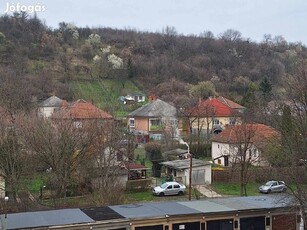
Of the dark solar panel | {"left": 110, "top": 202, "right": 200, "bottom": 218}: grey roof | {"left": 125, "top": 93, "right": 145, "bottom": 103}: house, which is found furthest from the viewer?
{"left": 125, "top": 93, "right": 145, "bottom": 103}: house

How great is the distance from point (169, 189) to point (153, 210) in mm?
11268

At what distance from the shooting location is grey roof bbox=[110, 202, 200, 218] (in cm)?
1572

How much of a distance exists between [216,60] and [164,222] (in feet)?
301

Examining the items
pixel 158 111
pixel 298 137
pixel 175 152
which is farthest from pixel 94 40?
pixel 298 137

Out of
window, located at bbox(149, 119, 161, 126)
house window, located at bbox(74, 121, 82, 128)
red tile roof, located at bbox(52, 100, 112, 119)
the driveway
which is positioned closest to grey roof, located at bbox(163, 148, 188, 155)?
red tile roof, located at bbox(52, 100, 112, 119)

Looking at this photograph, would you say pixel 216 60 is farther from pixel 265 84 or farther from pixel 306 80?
pixel 306 80

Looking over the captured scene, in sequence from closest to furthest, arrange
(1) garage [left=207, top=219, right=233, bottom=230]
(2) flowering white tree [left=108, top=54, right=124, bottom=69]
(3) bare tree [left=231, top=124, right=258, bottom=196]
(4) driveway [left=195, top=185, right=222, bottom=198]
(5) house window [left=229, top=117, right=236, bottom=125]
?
(1) garage [left=207, top=219, right=233, bottom=230] → (4) driveway [left=195, top=185, right=222, bottom=198] → (3) bare tree [left=231, top=124, right=258, bottom=196] → (5) house window [left=229, top=117, right=236, bottom=125] → (2) flowering white tree [left=108, top=54, right=124, bottom=69]

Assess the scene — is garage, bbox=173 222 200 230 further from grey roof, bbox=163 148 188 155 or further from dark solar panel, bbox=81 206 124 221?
grey roof, bbox=163 148 188 155

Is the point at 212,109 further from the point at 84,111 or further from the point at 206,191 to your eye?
the point at 206,191

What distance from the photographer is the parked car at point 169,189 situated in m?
27.6

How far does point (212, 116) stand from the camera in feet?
165

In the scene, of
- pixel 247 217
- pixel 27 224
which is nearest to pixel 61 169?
pixel 27 224

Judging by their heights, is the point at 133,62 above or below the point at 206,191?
above

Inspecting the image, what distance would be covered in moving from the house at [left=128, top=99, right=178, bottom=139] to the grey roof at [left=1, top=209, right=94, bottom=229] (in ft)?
109
